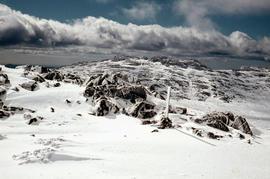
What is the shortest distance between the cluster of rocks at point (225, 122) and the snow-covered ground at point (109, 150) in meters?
2.00

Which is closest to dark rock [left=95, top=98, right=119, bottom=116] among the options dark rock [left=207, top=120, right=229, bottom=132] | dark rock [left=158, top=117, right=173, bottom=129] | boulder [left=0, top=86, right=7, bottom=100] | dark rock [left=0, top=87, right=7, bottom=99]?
dark rock [left=158, top=117, right=173, bottom=129]

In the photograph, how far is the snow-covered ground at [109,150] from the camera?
1081 cm

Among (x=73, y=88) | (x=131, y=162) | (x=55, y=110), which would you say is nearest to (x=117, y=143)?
(x=131, y=162)

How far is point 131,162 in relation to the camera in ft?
40.3

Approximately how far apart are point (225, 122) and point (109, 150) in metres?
22.0

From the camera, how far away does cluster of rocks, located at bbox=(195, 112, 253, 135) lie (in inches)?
975

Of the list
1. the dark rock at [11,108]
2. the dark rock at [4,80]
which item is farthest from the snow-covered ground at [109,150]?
the dark rock at [4,80]

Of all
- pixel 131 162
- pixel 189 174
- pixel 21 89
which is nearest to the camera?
pixel 189 174

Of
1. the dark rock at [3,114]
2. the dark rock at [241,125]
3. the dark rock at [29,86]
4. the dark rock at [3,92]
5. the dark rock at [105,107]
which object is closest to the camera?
the dark rock at [3,114]

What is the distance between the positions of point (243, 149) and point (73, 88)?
28717 mm

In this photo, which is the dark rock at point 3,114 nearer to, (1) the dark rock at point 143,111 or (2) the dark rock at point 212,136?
(1) the dark rock at point 143,111

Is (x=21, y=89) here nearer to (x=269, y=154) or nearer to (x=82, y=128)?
(x=82, y=128)

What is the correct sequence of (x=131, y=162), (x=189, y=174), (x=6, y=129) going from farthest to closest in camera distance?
(x=6, y=129)
(x=131, y=162)
(x=189, y=174)

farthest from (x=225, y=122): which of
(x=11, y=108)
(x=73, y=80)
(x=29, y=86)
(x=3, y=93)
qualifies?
(x=73, y=80)
